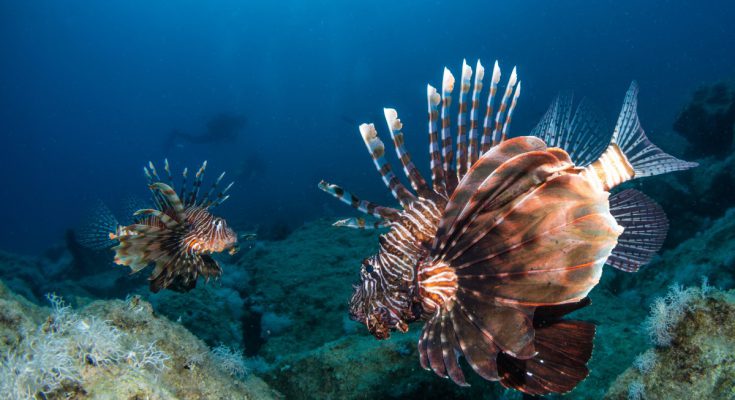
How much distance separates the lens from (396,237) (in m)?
2.74

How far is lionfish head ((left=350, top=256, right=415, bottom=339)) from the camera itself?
2.63 metres

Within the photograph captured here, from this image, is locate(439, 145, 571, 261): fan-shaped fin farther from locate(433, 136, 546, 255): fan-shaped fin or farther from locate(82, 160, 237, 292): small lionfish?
locate(82, 160, 237, 292): small lionfish

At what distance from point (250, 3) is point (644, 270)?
144 m

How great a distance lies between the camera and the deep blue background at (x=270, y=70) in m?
72.8

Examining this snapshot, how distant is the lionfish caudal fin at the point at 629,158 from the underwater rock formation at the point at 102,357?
10.3 feet

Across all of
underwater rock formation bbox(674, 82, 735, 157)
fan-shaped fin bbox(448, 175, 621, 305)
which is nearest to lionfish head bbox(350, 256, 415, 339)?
fan-shaped fin bbox(448, 175, 621, 305)

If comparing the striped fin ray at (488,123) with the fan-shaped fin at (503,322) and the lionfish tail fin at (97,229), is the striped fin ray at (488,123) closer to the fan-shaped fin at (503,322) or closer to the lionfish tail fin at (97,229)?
the fan-shaped fin at (503,322)

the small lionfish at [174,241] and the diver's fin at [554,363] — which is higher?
the small lionfish at [174,241]

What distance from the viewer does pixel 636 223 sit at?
3055 mm

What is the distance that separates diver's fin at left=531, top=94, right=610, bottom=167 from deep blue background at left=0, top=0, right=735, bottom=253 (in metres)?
45.8

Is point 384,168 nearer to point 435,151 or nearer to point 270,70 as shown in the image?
point 435,151

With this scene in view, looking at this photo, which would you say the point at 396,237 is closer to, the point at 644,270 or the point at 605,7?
the point at 644,270

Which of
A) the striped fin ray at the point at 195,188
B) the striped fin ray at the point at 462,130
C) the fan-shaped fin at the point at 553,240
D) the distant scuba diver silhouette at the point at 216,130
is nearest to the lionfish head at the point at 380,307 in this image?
the fan-shaped fin at the point at 553,240

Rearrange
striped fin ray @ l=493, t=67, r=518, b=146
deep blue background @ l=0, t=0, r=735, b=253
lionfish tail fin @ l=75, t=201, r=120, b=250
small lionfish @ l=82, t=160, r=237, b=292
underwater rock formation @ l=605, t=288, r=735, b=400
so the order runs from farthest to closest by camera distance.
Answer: deep blue background @ l=0, t=0, r=735, b=253
lionfish tail fin @ l=75, t=201, r=120, b=250
small lionfish @ l=82, t=160, r=237, b=292
striped fin ray @ l=493, t=67, r=518, b=146
underwater rock formation @ l=605, t=288, r=735, b=400
